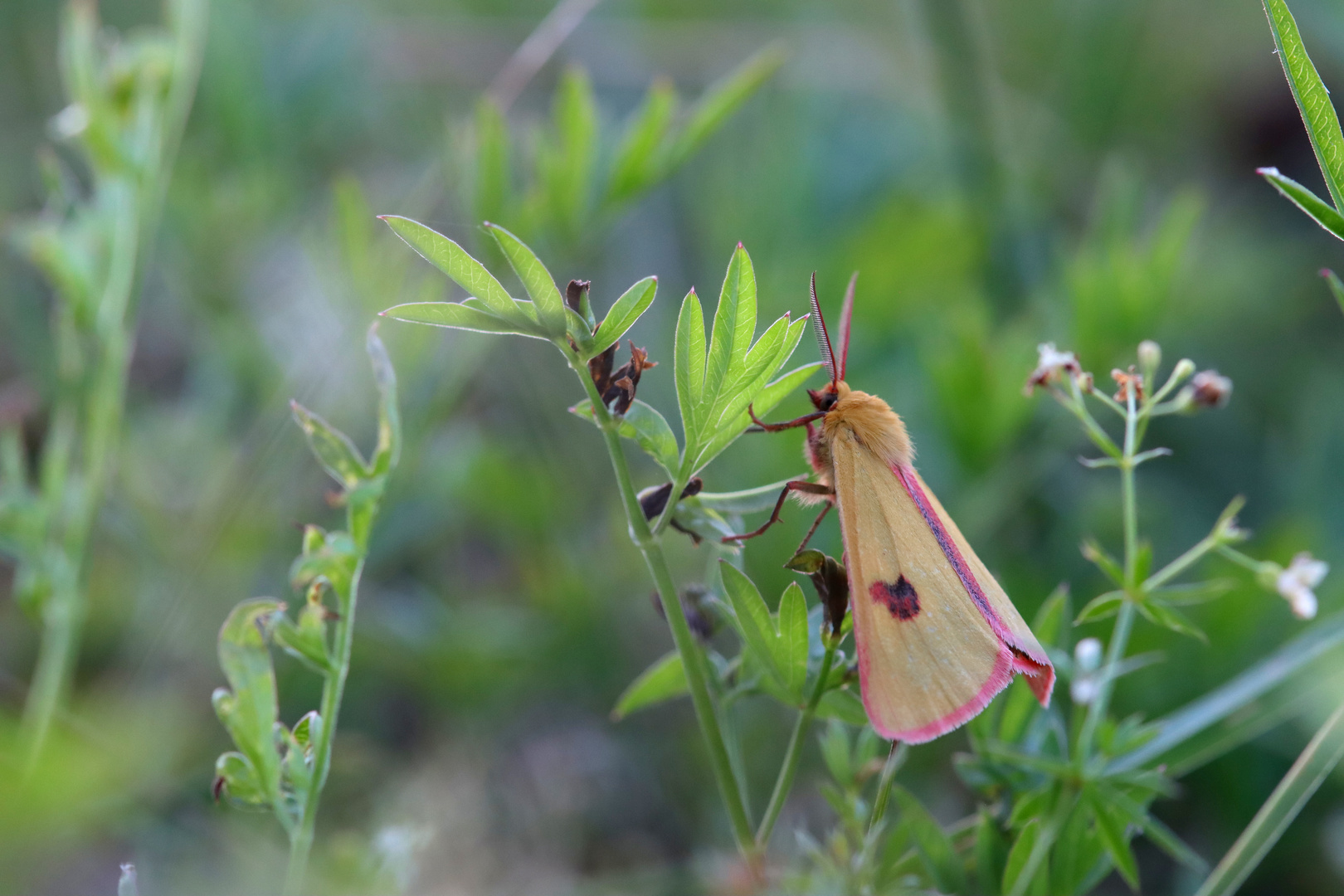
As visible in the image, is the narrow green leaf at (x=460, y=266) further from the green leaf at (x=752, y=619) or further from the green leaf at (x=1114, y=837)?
the green leaf at (x=1114, y=837)

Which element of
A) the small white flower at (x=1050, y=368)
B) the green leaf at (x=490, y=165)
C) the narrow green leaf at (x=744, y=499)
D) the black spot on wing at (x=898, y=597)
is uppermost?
the green leaf at (x=490, y=165)

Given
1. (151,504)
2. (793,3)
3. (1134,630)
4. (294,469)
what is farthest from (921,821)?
(793,3)

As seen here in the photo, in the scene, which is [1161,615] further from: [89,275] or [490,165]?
[89,275]

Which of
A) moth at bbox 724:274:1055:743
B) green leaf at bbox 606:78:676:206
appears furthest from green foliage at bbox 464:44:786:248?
moth at bbox 724:274:1055:743

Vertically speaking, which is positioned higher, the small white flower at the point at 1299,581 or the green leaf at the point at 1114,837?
the small white flower at the point at 1299,581

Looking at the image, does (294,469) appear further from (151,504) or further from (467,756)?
(467,756)

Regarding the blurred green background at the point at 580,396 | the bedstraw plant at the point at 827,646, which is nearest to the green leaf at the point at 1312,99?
the bedstraw plant at the point at 827,646

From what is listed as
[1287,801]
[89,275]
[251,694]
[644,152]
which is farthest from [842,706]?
→ [89,275]
